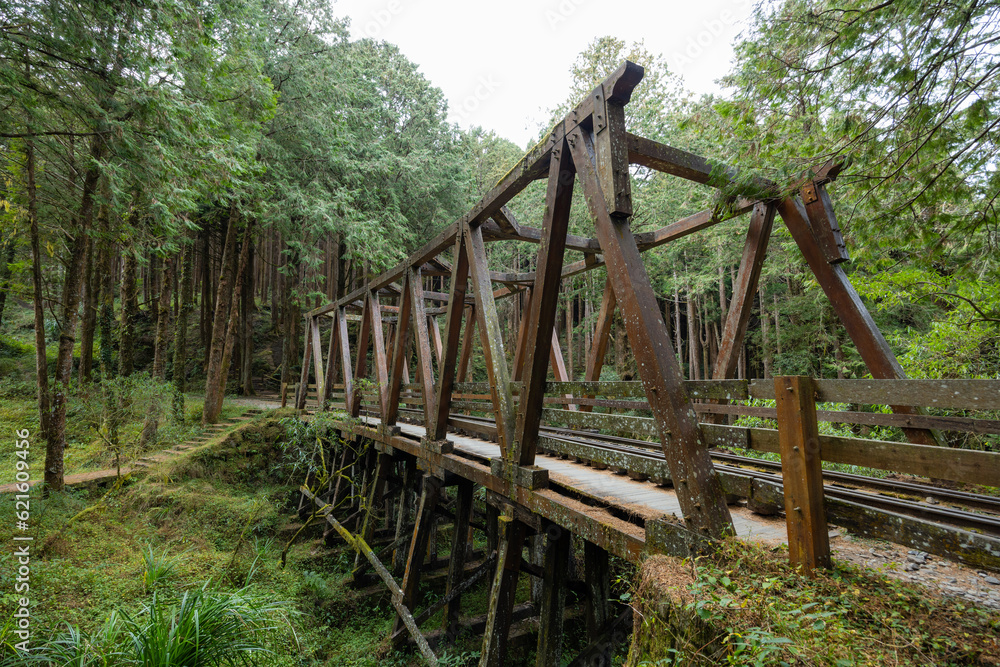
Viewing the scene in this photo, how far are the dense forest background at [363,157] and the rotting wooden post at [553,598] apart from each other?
11.1ft

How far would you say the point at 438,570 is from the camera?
7406 mm

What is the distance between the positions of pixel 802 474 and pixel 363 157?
54.0 feet

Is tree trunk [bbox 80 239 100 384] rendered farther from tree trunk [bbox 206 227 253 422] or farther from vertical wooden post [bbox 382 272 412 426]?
vertical wooden post [bbox 382 272 412 426]

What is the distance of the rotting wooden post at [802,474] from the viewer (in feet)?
5.91

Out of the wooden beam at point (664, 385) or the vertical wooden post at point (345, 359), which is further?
the vertical wooden post at point (345, 359)

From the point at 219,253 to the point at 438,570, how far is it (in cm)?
1906

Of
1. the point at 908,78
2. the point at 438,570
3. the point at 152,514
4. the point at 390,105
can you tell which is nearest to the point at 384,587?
the point at 438,570

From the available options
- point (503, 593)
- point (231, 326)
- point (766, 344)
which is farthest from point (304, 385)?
point (766, 344)

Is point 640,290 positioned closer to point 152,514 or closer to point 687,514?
point 687,514

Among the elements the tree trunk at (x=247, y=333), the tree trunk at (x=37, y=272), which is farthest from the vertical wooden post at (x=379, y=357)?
the tree trunk at (x=247, y=333)

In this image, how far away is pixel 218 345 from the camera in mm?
12570

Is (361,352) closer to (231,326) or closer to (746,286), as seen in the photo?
(746,286)

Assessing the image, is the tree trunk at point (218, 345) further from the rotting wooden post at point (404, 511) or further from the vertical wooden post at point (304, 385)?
the rotting wooden post at point (404, 511)

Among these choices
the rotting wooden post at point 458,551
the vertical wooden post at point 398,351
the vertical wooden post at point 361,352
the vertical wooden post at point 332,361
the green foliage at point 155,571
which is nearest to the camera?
the green foliage at point 155,571
